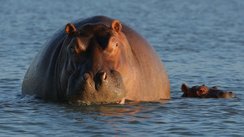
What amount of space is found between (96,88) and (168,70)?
5.03 meters

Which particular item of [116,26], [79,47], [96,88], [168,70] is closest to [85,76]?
[96,88]

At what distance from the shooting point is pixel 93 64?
9508 millimetres

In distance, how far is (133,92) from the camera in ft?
33.8

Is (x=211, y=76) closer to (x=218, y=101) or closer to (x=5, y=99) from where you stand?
(x=218, y=101)

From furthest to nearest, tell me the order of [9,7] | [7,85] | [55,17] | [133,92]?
[9,7], [55,17], [7,85], [133,92]

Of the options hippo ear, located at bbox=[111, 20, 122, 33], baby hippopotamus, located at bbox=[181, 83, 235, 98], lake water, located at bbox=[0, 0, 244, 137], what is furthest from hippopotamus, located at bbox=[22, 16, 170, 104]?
baby hippopotamus, located at bbox=[181, 83, 235, 98]

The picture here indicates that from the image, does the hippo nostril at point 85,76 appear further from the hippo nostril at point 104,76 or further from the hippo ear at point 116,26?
the hippo ear at point 116,26

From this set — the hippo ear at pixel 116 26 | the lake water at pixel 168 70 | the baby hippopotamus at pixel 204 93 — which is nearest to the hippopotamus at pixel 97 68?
the hippo ear at pixel 116 26

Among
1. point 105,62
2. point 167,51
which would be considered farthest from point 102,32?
point 167,51

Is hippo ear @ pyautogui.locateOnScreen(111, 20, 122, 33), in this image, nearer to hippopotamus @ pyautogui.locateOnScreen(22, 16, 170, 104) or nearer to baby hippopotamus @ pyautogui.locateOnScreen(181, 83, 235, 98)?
hippopotamus @ pyautogui.locateOnScreen(22, 16, 170, 104)

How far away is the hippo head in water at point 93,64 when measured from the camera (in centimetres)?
936

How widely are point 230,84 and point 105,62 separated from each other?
3.70 meters

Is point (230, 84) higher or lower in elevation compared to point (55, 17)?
lower

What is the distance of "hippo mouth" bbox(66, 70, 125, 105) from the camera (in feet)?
30.5
